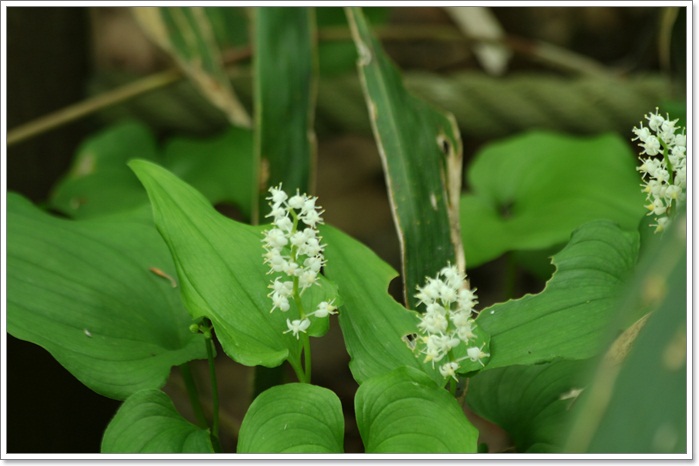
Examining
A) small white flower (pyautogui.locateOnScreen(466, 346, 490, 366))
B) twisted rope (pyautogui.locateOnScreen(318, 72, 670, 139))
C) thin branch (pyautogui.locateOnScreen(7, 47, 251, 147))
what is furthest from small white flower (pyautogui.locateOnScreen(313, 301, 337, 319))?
twisted rope (pyautogui.locateOnScreen(318, 72, 670, 139))

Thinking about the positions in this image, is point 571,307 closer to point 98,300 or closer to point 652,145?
point 652,145

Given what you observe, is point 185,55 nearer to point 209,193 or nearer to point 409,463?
point 209,193

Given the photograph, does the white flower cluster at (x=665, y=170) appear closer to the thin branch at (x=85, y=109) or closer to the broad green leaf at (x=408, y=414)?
the broad green leaf at (x=408, y=414)

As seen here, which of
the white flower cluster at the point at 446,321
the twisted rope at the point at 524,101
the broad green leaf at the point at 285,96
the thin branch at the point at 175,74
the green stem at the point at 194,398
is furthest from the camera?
the twisted rope at the point at 524,101

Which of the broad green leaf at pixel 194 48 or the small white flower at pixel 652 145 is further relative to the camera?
the broad green leaf at pixel 194 48

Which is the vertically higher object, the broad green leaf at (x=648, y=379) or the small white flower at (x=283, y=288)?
the small white flower at (x=283, y=288)

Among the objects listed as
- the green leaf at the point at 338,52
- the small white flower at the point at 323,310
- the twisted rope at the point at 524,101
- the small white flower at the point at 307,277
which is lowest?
the small white flower at the point at 323,310

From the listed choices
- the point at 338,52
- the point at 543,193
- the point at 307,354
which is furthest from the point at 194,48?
the point at 307,354

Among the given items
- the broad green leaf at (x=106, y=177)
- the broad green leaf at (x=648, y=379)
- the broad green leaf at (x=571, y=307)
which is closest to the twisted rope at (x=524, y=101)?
the broad green leaf at (x=106, y=177)
